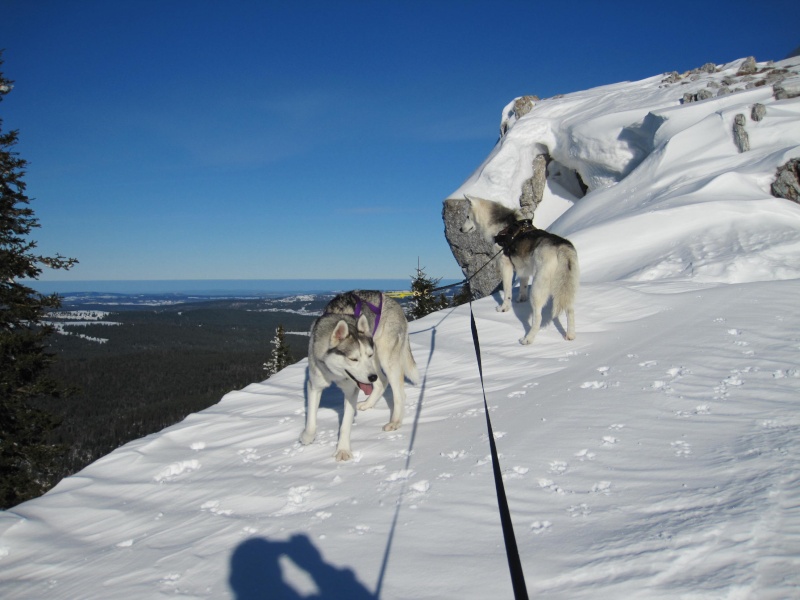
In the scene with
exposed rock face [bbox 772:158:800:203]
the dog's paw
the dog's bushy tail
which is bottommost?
the dog's paw

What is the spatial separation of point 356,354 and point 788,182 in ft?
55.7

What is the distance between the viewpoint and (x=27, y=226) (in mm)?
14328

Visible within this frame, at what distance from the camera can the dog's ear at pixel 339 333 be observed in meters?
5.10

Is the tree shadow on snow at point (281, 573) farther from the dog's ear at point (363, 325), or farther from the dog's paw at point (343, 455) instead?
the dog's ear at point (363, 325)

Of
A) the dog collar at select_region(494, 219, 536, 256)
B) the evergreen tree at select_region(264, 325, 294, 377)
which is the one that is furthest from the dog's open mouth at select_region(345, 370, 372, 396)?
the evergreen tree at select_region(264, 325, 294, 377)

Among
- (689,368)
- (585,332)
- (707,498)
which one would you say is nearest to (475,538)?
(707,498)

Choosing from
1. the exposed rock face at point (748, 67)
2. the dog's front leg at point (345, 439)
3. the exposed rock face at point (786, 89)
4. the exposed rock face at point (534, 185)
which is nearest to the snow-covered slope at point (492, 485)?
the dog's front leg at point (345, 439)

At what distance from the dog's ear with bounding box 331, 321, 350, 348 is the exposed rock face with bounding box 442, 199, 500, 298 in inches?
1064

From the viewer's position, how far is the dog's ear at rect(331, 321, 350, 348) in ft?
16.7

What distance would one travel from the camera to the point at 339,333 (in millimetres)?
5172

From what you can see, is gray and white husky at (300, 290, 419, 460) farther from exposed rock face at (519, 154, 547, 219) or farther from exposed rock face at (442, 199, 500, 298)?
exposed rock face at (519, 154, 547, 219)

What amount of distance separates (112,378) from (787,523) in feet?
513

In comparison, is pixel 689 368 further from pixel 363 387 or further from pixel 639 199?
pixel 639 199

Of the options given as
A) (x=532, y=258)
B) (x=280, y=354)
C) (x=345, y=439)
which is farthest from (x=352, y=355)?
(x=280, y=354)
